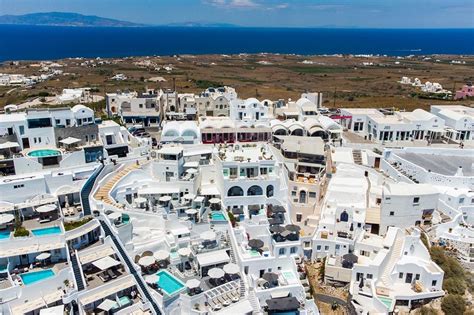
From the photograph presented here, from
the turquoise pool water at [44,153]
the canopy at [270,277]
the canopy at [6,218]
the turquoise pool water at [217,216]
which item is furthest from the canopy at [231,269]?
the turquoise pool water at [44,153]

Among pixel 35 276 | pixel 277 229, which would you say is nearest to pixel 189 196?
pixel 277 229

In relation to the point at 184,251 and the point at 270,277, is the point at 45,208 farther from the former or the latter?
the point at 270,277

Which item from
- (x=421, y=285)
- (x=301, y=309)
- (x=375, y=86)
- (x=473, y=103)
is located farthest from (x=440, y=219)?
(x=375, y=86)

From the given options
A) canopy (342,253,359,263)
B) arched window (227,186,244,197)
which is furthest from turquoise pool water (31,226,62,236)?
canopy (342,253,359,263)

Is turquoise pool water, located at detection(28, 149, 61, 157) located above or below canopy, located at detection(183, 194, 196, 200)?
above

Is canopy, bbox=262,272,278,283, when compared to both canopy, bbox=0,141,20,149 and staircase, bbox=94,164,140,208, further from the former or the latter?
canopy, bbox=0,141,20,149
